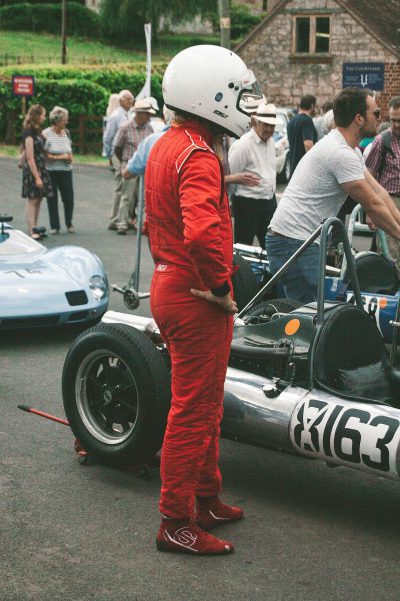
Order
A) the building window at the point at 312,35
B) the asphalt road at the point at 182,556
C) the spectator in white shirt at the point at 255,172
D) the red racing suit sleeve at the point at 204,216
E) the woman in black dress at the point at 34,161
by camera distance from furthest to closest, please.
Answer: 1. the building window at the point at 312,35
2. the woman in black dress at the point at 34,161
3. the spectator in white shirt at the point at 255,172
4. the asphalt road at the point at 182,556
5. the red racing suit sleeve at the point at 204,216

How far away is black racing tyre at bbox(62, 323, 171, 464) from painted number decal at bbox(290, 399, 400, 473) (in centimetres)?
71

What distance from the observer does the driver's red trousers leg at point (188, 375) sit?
3920 mm

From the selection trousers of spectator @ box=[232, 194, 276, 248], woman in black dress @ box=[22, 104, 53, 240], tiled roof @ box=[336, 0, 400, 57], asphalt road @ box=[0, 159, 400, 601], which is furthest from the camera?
tiled roof @ box=[336, 0, 400, 57]

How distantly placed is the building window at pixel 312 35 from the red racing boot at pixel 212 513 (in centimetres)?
3996

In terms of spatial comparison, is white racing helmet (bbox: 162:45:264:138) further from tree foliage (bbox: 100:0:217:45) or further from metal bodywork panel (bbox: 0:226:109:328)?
tree foliage (bbox: 100:0:217:45)

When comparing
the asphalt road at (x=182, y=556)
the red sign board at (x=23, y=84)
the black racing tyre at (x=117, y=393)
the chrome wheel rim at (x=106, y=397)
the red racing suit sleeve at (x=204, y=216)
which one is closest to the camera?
the red racing suit sleeve at (x=204, y=216)

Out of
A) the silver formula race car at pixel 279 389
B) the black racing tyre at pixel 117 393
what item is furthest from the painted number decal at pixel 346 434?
the black racing tyre at pixel 117 393

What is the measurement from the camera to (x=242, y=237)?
9.21 meters

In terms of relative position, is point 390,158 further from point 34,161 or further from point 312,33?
point 312,33

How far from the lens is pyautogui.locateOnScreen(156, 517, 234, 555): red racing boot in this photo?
4023mm

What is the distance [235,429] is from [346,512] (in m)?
0.62

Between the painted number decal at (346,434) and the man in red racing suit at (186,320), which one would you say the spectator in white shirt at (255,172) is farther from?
the man in red racing suit at (186,320)

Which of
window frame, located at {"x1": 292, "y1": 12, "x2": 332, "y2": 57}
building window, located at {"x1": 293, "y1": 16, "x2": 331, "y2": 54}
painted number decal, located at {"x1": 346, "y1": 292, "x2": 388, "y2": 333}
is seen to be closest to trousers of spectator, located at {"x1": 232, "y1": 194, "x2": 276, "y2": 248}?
painted number decal, located at {"x1": 346, "y1": 292, "x2": 388, "y2": 333}

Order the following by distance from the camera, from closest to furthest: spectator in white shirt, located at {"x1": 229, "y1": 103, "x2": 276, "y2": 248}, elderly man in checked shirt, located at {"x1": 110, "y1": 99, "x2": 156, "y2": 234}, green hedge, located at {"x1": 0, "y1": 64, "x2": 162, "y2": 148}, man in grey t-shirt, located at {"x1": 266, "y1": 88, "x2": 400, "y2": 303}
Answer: man in grey t-shirt, located at {"x1": 266, "y1": 88, "x2": 400, "y2": 303}
spectator in white shirt, located at {"x1": 229, "y1": 103, "x2": 276, "y2": 248}
elderly man in checked shirt, located at {"x1": 110, "y1": 99, "x2": 156, "y2": 234}
green hedge, located at {"x1": 0, "y1": 64, "x2": 162, "y2": 148}
